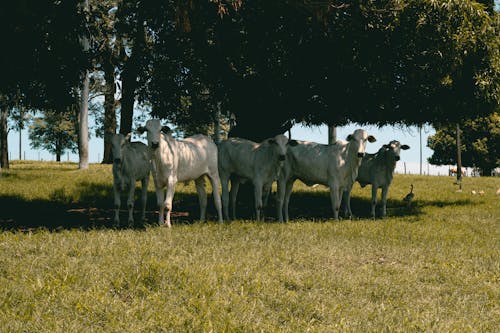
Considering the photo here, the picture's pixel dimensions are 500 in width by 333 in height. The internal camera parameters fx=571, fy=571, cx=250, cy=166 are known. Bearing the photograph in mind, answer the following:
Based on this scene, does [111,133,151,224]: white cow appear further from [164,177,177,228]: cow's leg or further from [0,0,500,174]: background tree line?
[0,0,500,174]: background tree line

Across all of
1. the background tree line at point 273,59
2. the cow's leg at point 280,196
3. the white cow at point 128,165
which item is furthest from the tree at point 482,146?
the white cow at point 128,165

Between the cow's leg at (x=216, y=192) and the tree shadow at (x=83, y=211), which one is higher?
the cow's leg at (x=216, y=192)

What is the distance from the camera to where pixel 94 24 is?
16953 mm

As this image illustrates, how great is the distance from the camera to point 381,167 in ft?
60.8

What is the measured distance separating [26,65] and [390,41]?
1031 centimetres

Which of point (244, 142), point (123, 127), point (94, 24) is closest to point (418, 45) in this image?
point (244, 142)

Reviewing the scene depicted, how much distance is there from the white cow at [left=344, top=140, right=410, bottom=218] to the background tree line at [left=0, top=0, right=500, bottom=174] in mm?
1508

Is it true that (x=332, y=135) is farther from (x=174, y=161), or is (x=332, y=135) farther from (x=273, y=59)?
(x=174, y=161)

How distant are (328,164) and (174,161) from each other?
484cm

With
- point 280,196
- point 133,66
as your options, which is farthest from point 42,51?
point 280,196

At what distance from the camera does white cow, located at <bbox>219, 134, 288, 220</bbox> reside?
50.3ft

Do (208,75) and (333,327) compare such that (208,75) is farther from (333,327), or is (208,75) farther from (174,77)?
(333,327)

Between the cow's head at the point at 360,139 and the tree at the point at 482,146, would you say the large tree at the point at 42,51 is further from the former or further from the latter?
the tree at the point at 482,146

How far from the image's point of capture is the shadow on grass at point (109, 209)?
15.5 m
